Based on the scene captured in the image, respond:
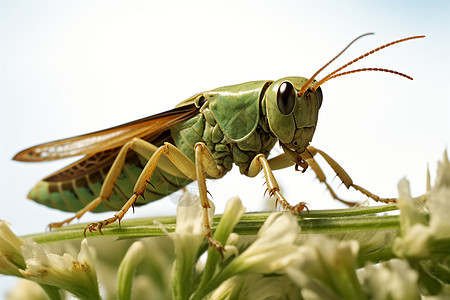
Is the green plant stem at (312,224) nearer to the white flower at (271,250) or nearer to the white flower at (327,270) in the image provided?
the white flower at (271,250)

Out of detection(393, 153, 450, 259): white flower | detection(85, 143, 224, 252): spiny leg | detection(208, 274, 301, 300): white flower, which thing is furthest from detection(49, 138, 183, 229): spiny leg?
detection(393, 153, 450, 259): white flower

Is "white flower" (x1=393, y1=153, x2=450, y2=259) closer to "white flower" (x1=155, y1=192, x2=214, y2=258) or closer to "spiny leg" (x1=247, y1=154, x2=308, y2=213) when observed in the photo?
"spiny leg" (x1=247, y1=154, x2=308, y2=213)

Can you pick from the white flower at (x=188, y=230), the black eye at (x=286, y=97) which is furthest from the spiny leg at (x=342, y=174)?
the white flower at (x=188, y=230)

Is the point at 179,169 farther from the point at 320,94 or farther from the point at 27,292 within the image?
the point at 27,292

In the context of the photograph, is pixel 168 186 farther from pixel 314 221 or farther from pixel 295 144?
pixel 314 221

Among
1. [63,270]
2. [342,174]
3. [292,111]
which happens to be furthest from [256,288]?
[342,174]

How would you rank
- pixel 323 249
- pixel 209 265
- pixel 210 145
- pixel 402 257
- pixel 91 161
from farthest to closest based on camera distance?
pixel 91 161 → pixel 210 145 → pixel 209 265 → pixel 402 257 → pixel 323 249

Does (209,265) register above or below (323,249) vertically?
below

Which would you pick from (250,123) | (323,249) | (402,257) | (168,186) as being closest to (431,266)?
(402,257)
